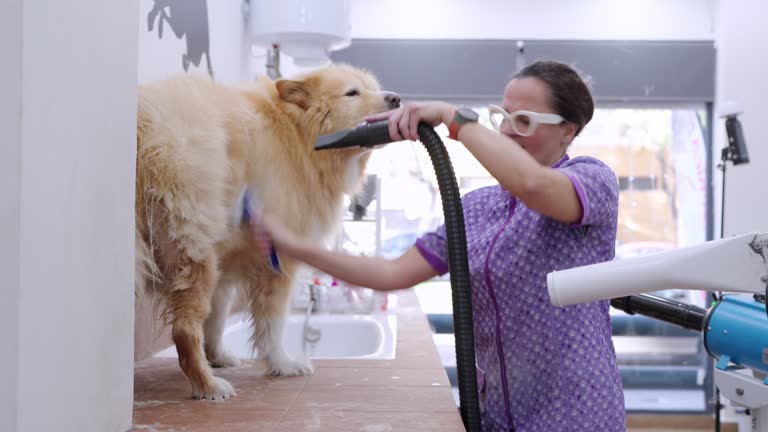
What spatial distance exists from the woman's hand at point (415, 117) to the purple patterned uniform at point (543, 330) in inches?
9.7

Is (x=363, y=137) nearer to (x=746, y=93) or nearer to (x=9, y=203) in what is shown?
(x=9, y=203)

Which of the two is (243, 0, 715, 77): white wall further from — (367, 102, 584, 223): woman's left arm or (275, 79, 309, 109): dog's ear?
(367, 102, 584, 223): woman's left arm

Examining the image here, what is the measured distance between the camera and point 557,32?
5.23 metres

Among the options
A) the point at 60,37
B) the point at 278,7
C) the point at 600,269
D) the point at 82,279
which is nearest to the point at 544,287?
the point at 600,269

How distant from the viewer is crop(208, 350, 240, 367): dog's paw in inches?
83.9

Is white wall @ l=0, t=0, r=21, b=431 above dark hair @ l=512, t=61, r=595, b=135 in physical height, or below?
below

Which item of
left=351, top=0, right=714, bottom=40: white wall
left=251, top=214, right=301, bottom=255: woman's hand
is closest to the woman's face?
left=251, top=214, right=301, bottom=255: woman's hand

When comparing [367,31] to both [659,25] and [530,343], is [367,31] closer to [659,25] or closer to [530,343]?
[659,25]

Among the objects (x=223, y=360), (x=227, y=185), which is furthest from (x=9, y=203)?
(x=223, y=360)

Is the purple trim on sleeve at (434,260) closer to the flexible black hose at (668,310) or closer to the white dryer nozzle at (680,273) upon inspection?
the flexible black hose at (668,310)

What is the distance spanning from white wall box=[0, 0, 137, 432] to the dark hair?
776 millimetres

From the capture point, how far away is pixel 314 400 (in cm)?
170

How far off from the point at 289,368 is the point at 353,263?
2.19ft

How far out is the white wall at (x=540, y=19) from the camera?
206 inches
